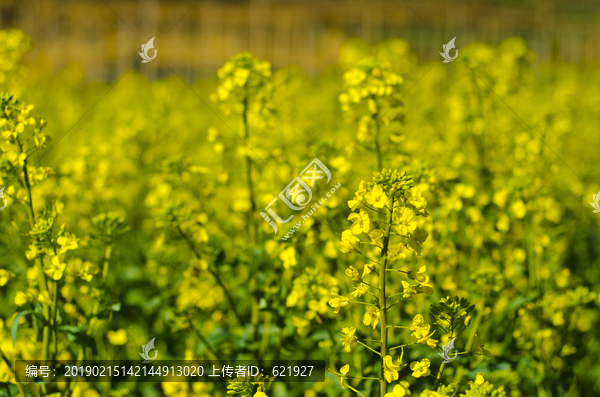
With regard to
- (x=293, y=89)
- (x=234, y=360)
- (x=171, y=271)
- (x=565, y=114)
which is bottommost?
(x=234, y=360)

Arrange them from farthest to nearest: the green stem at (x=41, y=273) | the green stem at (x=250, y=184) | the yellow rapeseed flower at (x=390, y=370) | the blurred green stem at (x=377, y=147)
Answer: the green stem at (x=250, y=184), the blurred green stem at (x=377, y=147), the green stem at (x=41, y=273), the yellow rapeseed flower at (x=390, y=370)

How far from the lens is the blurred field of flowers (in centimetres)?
178

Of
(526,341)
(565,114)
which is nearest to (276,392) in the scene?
(526,341)

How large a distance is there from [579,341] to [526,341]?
579 mm

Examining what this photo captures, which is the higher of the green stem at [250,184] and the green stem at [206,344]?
the green stem at [250,184]

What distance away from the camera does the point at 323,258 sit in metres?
2.42

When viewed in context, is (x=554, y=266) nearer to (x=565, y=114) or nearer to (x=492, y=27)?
(x=565, y=114)

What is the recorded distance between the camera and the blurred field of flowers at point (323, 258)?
5.83ft

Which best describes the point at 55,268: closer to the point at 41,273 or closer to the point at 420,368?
the point at 41,273

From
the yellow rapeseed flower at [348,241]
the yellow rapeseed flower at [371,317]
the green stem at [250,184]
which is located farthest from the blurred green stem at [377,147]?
the yellow rapeseed flower at [371,317]

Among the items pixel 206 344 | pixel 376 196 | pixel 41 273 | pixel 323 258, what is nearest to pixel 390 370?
pixel 376 196

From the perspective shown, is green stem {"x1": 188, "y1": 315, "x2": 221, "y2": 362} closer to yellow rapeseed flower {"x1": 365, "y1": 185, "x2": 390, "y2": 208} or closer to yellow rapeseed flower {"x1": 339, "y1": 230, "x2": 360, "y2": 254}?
yellow rapeseed flower {"x1": 339, "y1": 230, "x2": 360, "y2": 254}

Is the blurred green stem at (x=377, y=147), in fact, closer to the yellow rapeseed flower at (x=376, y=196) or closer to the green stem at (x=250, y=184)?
the green stem at (x=250, y=184)

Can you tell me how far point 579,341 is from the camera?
2.59m
